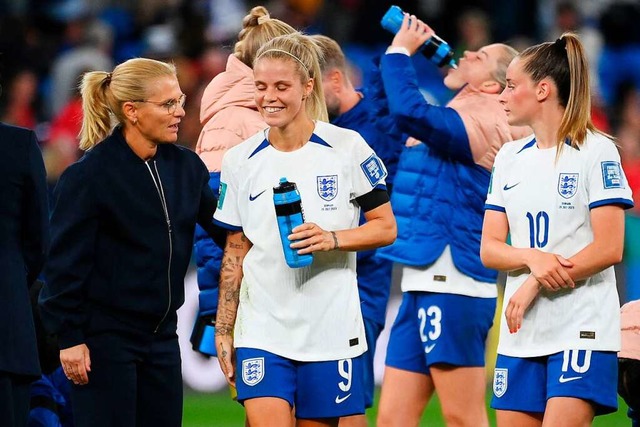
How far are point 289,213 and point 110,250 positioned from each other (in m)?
0.76

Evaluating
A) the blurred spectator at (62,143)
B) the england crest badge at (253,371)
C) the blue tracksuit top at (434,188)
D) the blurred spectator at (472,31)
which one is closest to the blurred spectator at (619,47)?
the blurred spectator at (472,31)

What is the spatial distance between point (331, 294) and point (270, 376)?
409 mm

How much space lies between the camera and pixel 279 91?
539cm

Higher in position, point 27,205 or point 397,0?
point 397,0

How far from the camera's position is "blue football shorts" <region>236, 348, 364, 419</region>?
17.4ft

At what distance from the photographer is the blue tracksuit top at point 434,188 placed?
21.7 ft

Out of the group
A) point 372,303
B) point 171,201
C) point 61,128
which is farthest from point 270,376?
point 61,128

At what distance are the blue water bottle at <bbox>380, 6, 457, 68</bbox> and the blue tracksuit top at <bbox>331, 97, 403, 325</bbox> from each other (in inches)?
16.1

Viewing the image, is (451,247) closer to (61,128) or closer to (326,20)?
(61,128)

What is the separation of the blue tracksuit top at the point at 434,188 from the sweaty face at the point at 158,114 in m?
1.55

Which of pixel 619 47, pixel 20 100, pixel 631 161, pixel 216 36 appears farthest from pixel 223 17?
pixel 631 161

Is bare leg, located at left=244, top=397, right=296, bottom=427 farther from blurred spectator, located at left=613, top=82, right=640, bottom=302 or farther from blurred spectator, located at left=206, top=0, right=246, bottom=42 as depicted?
blurred spectator, located at left=206, top=0, right=246, bottom=42

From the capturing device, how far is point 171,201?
5410 millimetres

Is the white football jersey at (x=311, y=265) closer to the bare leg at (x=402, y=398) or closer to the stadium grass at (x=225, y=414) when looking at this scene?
the bare leg at (x=402, y=398)
